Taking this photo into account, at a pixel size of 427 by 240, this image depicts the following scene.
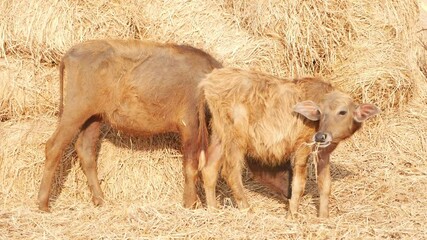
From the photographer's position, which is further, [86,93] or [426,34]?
[426,34]

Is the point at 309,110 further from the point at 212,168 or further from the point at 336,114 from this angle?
the point at 212,168

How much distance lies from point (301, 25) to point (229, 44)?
824mm

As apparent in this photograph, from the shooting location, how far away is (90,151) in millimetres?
8305

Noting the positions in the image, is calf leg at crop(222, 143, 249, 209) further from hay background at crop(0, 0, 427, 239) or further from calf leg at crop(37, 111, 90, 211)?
calf leg at crop(37, 111, 90, 211)

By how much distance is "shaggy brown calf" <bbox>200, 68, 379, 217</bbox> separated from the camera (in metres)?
7.39

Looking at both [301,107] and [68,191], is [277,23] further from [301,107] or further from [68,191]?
[68,191]

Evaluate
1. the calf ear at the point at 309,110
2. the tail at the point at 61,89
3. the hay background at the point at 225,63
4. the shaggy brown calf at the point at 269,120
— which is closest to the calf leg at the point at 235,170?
the shaggy brown calf at the point at 269,120

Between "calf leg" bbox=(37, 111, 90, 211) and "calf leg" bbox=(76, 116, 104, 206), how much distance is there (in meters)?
0.35

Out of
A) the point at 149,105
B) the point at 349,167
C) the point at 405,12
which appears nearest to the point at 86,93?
the point at 149,105

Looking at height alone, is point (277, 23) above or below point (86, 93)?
above

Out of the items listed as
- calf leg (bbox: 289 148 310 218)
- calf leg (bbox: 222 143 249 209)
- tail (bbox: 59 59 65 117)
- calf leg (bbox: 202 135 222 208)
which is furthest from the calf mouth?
tail (bbox: 59 59 65 117)

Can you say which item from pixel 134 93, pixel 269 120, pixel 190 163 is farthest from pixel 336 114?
pixel 134 93

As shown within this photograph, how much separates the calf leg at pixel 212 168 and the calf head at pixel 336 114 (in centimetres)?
88

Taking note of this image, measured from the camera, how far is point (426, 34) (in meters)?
10.4
